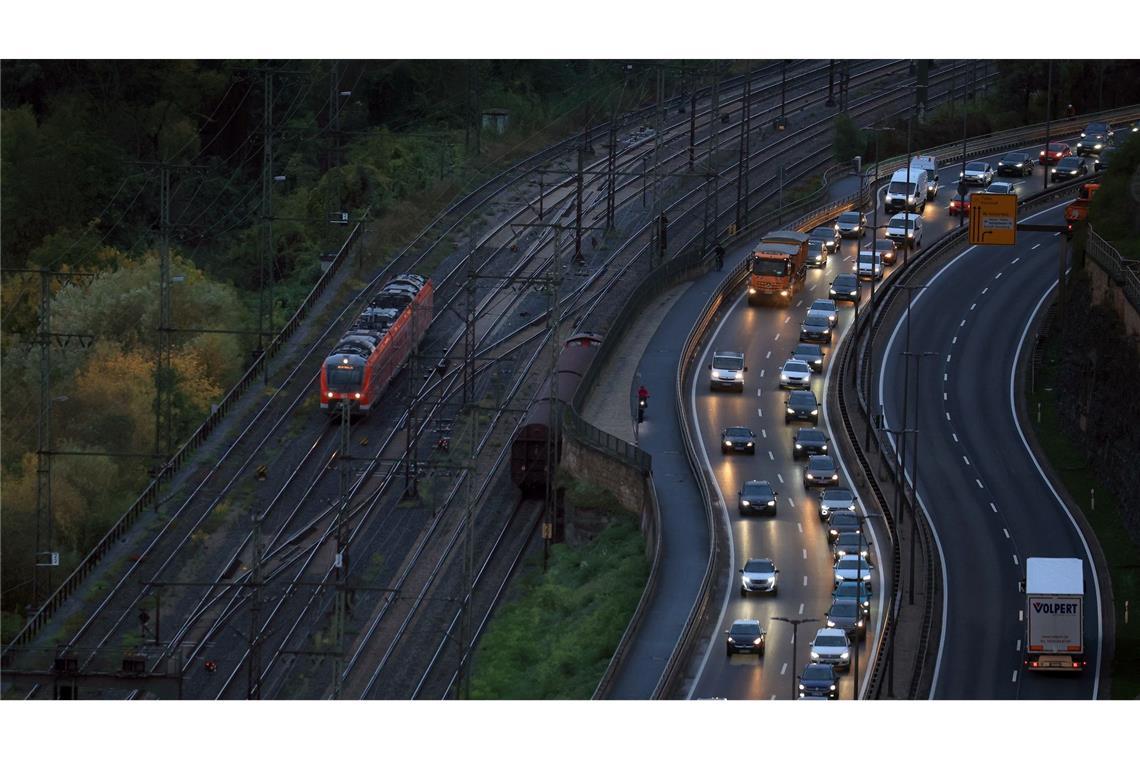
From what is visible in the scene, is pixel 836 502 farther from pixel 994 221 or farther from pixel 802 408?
pixel 994 221

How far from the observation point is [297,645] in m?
75.6

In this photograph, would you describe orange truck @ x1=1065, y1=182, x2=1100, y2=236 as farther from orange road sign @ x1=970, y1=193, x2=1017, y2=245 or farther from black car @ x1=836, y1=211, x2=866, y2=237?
orange road sign @ x1=970, y1=193, x2=1017, y2=245

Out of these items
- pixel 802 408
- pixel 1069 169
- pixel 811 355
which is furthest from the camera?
pixel 1069 169

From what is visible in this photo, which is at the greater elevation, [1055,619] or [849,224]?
[849,224]

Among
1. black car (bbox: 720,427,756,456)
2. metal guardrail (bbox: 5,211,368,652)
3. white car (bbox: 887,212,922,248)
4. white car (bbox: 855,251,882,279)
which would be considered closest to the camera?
metal guardrail (bbox: 5,211,368,652)

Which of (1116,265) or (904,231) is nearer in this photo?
(1116,265)

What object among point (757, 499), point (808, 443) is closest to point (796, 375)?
point (808, 443)

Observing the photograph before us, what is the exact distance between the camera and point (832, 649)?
6372 centimetres

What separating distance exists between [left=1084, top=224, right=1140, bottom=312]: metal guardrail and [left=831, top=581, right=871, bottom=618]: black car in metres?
21.1

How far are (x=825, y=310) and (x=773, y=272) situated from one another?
4.14 m

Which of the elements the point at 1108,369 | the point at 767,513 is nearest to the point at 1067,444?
the point at 1108,369

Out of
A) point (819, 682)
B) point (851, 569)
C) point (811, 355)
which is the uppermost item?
point (811, 355)

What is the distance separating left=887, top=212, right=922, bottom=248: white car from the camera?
104875mm

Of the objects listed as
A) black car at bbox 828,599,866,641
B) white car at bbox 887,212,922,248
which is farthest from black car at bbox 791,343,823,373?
black car at bbox 828,599,866,641
